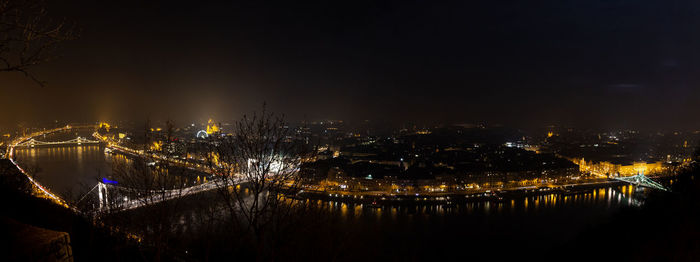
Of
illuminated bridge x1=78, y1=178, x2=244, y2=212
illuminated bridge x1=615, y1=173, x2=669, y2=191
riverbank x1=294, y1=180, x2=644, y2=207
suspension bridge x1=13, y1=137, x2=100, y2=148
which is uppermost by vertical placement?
illuminated bridge x1=78, y1=178, x2=244, y2=212

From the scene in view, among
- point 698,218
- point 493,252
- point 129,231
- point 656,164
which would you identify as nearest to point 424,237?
point 493,252

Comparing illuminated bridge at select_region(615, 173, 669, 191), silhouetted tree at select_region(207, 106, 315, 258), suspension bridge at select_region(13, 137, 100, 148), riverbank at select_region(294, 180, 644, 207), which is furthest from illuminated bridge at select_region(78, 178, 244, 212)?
suspension bridge at select_region(13, 137, 100, 148)

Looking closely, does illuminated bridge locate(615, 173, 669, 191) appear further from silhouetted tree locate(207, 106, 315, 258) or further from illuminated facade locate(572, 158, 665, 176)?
silhouetted tree locate(207, 106, 315, 258)

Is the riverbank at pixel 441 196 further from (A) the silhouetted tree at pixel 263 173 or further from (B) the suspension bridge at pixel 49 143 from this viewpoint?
(B) the suspension bridge at pixel 49 143

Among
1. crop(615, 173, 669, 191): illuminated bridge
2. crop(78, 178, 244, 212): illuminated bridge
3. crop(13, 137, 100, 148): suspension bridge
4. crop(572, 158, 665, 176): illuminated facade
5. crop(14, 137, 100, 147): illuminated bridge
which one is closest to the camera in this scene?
crop(78, 178, 244, 212): illuminated bridge

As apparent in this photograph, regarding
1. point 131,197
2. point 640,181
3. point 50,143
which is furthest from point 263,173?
point 50,143

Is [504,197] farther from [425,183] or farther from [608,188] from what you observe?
[608,188]

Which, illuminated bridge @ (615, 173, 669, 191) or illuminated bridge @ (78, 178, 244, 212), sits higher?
illuminated bridge @ (78, 178, 244, 212)

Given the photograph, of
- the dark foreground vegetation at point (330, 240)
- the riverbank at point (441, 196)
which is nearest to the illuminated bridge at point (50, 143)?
the riverbank at point (441, 196)

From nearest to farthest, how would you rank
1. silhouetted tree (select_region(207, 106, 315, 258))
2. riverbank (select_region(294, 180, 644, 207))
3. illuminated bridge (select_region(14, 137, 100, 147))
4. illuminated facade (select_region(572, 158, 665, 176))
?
silhouetted tree (select_region(207, 106, 315, 258)), riverbank (select_region(294, 180, 644, 207)), illuminated facade (select_region(572, 158, 665, 176)), illuminated bridge (select_region(14, 137, 100, 147))

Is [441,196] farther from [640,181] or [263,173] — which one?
[263,173]

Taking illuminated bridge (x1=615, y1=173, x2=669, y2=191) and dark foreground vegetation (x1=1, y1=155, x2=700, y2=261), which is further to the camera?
illuminated bridge (x1=615, y1=173, x2=669, y2=191)
